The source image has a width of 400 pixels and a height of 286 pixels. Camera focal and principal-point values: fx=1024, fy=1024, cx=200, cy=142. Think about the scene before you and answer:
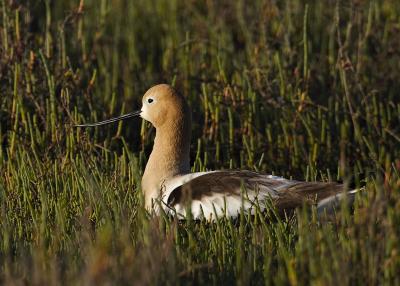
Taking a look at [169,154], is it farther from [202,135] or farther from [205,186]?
[202,135]

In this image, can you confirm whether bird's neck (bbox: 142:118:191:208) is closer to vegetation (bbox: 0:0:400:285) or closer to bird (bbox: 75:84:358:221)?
bird (bbox: 75:84:358:221)

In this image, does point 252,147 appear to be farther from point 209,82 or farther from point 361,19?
point 361,19

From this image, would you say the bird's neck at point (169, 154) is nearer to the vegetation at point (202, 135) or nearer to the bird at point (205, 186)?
the bird at point (205, 186)

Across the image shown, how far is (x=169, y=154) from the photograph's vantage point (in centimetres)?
535

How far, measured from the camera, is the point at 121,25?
29.2 feet

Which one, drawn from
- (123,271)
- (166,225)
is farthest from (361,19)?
(123,271)

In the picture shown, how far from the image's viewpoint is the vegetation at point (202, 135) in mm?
3658

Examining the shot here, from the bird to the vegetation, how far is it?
0.28 ft

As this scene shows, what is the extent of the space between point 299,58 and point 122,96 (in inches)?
51.0

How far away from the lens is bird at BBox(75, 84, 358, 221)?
4574mm

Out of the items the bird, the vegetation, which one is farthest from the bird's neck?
the vegetation

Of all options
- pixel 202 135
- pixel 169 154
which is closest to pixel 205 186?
pixel 169 154

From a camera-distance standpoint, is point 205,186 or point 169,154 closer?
point 205,186

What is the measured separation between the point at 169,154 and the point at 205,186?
0.62 meters
